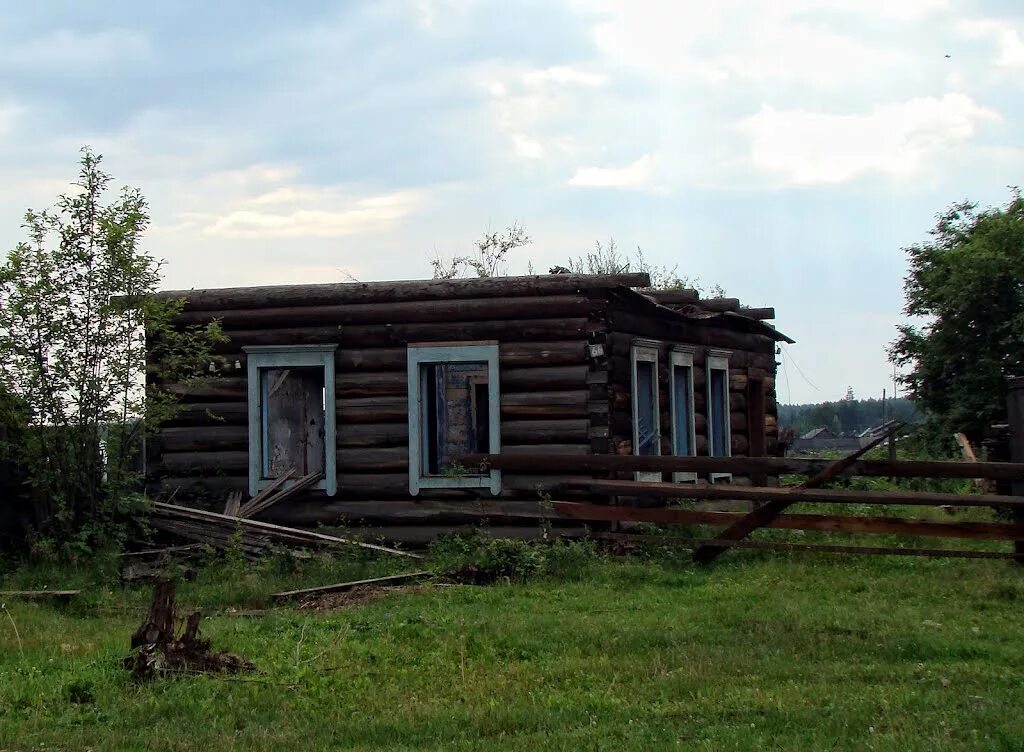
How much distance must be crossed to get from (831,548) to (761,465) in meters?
1.18

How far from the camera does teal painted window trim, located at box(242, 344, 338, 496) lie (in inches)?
615

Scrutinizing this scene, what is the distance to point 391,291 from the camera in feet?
50.7

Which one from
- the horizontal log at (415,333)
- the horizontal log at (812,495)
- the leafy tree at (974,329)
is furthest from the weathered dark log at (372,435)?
the leafy tree at (974,329)

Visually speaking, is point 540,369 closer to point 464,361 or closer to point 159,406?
point 464,361

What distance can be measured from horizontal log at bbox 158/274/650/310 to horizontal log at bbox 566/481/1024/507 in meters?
2.82

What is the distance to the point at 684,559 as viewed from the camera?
Answer: 513 inches

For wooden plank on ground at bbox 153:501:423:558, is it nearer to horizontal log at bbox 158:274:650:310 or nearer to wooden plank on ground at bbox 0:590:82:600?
wooden plank on ground at bbox 0:590:82:600

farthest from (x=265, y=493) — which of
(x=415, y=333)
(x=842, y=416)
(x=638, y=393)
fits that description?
(x=842, y=416)

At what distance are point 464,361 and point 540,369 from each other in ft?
3.19

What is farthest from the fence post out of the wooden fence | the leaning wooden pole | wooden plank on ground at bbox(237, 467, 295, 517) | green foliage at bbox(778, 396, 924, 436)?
green foliage at bbox(778, 396, 924, 436)

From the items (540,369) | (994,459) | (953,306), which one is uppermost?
(953,306)

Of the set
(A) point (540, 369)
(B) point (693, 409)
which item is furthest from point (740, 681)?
(B) point (693, 409)

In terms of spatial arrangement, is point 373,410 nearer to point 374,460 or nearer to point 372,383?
point 372,383

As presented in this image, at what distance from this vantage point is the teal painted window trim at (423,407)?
1508 cm
